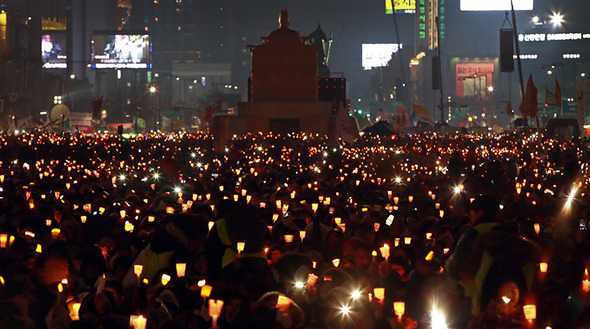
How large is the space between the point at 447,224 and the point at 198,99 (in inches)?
6545

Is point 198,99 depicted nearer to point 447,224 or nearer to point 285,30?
point 285,30

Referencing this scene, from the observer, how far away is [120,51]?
138625mm

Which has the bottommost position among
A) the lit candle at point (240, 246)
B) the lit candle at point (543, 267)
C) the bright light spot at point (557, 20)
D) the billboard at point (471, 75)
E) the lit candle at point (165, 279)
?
the lit candle at point (543, 267)

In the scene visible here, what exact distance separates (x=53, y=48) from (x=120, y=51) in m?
10.8

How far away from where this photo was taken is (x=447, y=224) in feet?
46.0

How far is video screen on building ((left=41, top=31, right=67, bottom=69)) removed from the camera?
142462 mm

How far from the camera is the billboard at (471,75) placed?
467 feet

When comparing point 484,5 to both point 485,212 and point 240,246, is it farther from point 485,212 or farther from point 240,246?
point 485,212

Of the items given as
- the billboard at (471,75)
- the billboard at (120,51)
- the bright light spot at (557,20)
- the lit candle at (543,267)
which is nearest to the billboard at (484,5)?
the bright light spot at (557,20)

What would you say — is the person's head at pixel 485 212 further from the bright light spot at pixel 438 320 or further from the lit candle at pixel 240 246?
the lit candle at pixel 240 246

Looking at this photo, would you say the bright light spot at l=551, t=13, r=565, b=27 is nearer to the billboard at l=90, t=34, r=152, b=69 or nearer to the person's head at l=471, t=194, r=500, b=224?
the billboard at l=90, t=34, r=152, b=69

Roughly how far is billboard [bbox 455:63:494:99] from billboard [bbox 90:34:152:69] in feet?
128

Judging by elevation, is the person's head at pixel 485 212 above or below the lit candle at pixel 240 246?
above

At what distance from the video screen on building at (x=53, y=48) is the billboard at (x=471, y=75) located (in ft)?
164
